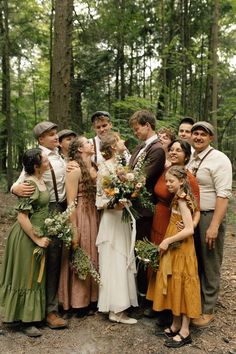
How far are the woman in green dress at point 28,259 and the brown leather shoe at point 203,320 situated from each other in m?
1.89

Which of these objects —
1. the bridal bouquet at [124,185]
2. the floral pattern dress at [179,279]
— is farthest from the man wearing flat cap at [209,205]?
the bridal bouquet at [124,185]

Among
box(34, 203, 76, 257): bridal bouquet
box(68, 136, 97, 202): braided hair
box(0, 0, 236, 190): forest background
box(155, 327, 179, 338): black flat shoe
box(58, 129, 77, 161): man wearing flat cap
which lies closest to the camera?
box(34, 203, 76, 257): bridal bouquet

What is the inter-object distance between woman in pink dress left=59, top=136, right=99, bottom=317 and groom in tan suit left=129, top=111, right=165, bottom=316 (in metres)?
0.59

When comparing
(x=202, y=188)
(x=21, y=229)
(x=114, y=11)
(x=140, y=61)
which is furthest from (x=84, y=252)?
(x=140, y=61)

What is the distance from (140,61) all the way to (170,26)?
296 cm

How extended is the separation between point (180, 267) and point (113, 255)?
0.86 m

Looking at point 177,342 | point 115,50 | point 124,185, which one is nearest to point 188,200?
point 124,185

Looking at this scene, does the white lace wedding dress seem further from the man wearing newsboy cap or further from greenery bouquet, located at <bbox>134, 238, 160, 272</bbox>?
the man wearing newsboy cap

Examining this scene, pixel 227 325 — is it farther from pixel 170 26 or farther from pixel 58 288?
pixel 170 26

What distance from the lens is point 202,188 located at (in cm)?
419

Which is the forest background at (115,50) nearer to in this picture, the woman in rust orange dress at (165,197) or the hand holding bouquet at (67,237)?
the woman in rust orange dress at (165,197)

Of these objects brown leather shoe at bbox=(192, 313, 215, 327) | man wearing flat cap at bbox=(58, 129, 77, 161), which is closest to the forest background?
man wearing flat cap at bbox=(58, 129, 77, 161)

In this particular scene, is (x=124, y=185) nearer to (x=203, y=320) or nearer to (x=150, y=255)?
(x=150, y=255)

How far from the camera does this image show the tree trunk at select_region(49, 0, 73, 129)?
19.3ft
